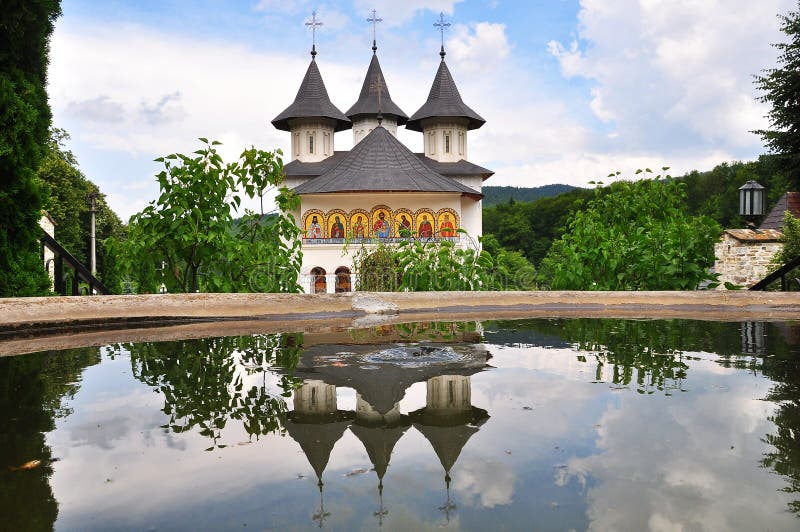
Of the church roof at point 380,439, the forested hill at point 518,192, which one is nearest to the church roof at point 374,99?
the church roof at point 380,439

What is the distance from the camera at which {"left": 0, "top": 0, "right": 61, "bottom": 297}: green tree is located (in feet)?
18.5

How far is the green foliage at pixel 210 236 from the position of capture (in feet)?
20.3

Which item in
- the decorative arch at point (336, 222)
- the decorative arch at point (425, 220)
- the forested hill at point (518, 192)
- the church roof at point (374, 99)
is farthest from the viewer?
the forested hill at point (518, 192)

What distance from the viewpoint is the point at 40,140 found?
248 inches

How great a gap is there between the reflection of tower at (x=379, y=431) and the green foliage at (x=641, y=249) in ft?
17.9

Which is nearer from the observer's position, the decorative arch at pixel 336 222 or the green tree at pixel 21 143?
the green tree at pixel 21 143

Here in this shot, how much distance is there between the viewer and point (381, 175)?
1216 inches

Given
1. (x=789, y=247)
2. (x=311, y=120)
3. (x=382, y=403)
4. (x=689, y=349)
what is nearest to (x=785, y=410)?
(x=689, y=349)

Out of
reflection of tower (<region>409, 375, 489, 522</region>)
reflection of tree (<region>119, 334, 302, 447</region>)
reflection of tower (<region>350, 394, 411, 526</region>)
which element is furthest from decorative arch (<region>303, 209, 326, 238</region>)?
reflection of tower (<region>350, 394, 411, 526</region>)

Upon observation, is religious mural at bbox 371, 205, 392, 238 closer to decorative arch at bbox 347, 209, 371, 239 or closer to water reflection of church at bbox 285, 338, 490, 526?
decorative arch at bbox 347, 209, 371, 239

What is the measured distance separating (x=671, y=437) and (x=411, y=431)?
923 mm

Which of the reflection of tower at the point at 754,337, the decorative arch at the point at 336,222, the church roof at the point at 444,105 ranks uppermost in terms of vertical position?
the church roof at the point at 444,105

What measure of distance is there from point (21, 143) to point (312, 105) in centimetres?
3510

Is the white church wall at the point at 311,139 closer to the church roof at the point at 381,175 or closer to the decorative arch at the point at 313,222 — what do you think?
the church roof at the point at 381,175
